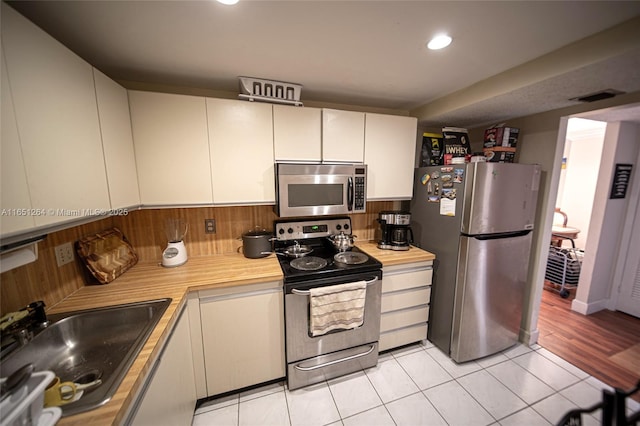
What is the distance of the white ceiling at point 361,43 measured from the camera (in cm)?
96

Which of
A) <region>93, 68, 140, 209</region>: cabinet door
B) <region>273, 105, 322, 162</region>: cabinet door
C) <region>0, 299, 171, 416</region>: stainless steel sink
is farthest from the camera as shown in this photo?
<region>273, 105, 322, 162</region>: cabinet door

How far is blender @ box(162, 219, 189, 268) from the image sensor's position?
169 cm

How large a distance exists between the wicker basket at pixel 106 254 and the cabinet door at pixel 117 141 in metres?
0.35

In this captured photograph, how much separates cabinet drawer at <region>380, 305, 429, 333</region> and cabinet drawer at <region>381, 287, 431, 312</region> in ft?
0.16

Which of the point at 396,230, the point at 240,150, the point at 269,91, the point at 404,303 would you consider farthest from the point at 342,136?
the point at 404,303

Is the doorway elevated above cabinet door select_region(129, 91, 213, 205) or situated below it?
below

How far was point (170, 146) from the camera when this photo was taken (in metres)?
1.52

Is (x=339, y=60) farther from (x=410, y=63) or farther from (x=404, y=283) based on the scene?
(x=404, y=283)

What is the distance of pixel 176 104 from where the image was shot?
4.89 ft

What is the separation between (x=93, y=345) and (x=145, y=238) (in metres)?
0.86

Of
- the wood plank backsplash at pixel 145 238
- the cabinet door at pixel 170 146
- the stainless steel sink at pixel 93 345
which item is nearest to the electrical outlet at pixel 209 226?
the wood plank backsplash at pixel 145 238

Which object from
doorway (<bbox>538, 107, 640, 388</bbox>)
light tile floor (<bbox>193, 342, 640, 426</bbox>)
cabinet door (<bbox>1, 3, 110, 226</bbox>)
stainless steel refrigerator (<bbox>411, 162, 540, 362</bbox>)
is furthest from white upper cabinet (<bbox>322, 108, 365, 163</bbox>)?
doorway (<bbox>538, 107, 640, 388</bbox>)

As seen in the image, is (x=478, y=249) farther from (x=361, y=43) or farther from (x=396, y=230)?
(x=361, y=43)

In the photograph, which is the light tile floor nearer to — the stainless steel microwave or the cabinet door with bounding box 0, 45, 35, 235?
the stainless steel microwave
